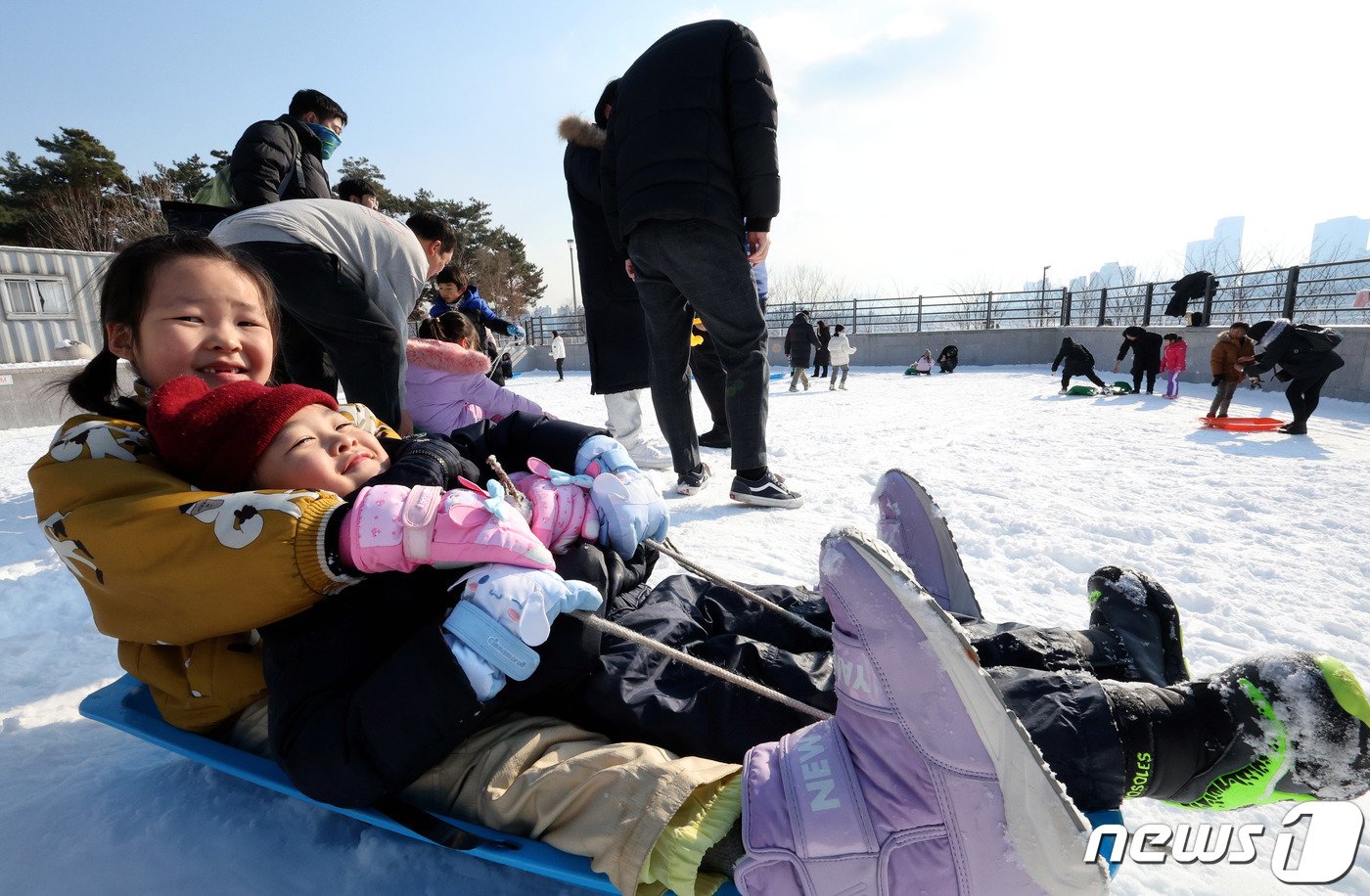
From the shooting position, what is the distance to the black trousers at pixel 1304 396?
4.93 meters

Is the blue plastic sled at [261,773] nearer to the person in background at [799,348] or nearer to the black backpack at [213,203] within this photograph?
the black backpack at [213,203]

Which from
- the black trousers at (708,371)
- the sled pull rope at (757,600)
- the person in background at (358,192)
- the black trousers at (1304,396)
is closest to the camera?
the sled pull rope at (757,600)

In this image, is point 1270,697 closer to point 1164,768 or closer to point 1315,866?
point 1164,768

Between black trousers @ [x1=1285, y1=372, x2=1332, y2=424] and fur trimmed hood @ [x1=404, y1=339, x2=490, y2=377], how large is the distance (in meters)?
6.00

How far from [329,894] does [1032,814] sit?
3.33 ft

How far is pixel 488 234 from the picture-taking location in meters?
30.8

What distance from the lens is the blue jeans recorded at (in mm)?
2521

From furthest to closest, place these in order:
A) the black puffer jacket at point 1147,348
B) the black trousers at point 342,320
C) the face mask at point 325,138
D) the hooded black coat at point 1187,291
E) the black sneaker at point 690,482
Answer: the hooded black coat at point 1187,291
the black puffer jacket at point 1147,348
the face mask at point 325,138
the black sneaker at point 690,482
the black trousers at point 342,320

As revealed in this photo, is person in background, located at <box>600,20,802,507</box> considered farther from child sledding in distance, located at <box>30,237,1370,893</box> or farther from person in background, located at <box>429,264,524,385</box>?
person in background, located at <box>429,264,524,385</box>

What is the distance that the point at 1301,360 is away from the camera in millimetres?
5133

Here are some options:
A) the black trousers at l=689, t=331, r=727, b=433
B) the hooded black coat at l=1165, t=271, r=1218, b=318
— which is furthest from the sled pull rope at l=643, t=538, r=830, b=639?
the hooded black coat at l=1165, t=271, r=1218, b=318

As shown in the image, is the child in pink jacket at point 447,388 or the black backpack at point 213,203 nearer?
the black backpack at point 213,203

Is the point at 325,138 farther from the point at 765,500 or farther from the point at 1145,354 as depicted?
the point at 1145,354

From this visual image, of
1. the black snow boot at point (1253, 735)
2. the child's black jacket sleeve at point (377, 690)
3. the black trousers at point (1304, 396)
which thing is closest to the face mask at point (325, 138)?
the child's black jacket sleeve at point (377, 690)
